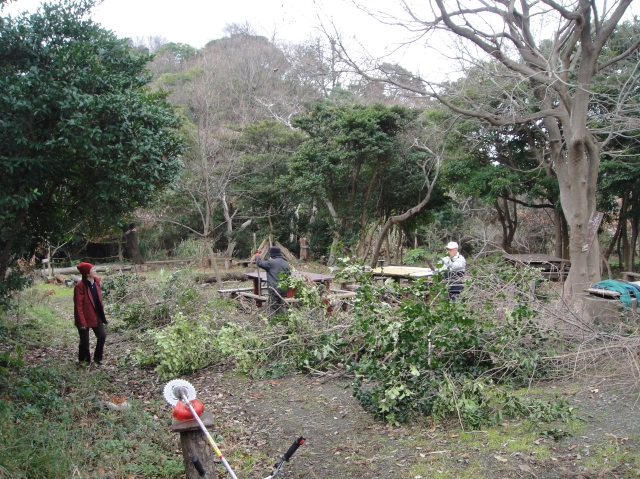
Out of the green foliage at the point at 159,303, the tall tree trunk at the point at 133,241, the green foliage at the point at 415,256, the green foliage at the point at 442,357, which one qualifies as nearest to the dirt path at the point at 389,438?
the green foliage at the point at 442,357

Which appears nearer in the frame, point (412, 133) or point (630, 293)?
point (630, 293)

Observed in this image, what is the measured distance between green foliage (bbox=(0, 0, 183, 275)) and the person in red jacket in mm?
1370

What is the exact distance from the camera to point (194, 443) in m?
3.53

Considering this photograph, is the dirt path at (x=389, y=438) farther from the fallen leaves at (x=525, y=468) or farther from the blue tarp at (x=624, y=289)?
the blue tarp at (x=624, y=289)

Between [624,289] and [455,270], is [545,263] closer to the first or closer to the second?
[624,289]

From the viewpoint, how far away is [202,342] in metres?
7.47

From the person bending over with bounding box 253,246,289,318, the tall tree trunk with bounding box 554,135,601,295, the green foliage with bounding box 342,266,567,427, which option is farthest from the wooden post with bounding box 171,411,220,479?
the tall tree trunk with bounding box 554,135,601,295

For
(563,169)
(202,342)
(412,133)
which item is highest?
(412,133)

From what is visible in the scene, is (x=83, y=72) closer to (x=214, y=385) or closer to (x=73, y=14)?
(x=73, y=14)

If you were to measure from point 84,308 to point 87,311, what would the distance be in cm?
6

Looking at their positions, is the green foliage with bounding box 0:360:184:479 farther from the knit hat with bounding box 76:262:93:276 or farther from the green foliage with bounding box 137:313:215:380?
the knit hat with bounding box 76:262:93:276

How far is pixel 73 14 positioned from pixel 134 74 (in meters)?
0.85

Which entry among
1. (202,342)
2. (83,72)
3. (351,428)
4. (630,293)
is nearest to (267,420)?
(351,428)

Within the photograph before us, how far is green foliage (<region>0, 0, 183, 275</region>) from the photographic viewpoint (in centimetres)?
504
